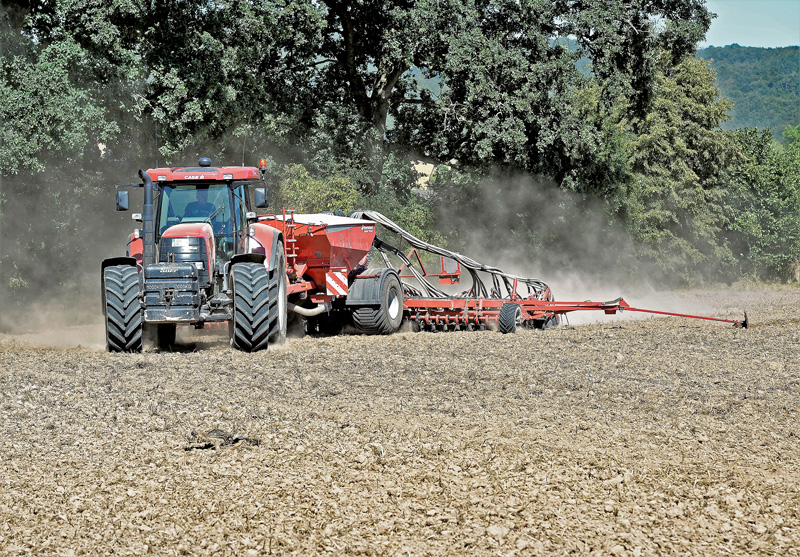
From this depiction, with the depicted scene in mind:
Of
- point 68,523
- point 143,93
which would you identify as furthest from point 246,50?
point 68,523

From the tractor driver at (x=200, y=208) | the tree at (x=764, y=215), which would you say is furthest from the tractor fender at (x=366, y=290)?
the tree at (x=764, y=215)

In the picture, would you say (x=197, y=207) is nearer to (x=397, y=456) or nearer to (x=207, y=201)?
(x=207, y=201)

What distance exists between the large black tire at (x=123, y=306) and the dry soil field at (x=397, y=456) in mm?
502

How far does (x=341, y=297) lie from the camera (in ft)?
48.5

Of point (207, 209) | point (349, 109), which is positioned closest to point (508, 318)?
point (207, 209)

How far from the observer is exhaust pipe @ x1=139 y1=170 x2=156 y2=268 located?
1112 cm

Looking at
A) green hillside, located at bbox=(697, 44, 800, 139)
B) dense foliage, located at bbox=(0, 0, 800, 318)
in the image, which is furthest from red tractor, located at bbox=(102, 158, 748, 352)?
green hillside, located at bbox=(697, 44, 800, 139)

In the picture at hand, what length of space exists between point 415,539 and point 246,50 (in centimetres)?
1828

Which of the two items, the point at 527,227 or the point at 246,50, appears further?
the point at 527,227

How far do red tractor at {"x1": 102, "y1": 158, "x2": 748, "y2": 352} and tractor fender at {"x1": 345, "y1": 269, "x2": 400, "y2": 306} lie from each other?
0.02m

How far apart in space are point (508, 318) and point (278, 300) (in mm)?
4914

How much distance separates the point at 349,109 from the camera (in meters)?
25.8

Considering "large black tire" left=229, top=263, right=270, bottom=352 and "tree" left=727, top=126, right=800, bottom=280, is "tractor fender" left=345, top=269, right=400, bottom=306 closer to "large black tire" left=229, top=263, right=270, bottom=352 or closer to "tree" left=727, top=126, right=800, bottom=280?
"large black tire" left=229, top=263, right=270, bottom=352

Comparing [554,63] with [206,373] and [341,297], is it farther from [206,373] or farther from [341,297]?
[206,373]
